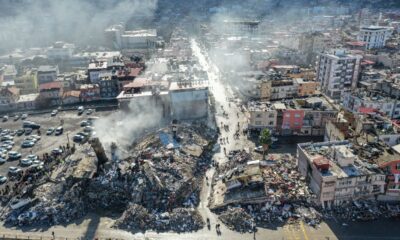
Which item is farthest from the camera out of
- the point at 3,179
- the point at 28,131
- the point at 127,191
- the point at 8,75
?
the point at 8,75

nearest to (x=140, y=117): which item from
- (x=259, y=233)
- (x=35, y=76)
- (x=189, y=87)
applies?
(x=189, y=87)

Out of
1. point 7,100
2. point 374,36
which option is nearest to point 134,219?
point 7,100

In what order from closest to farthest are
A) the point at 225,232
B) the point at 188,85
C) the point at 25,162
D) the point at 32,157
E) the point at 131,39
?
the point at 225,232 < the point at 25,162 < the point at 32,157 < the point at 188,85 < the point at 131,39

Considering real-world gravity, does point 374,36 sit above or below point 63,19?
below

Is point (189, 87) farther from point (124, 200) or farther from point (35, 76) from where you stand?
point (35, 76)

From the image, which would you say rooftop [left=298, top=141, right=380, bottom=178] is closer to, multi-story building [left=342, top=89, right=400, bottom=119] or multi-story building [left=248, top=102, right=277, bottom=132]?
multi-story building [left=248, top=102, right=277, bottom=132]

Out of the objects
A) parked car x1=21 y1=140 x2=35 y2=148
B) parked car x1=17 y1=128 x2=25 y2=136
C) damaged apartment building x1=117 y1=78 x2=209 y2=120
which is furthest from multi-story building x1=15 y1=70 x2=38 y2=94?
damaged apartment building x1=117 y1=78 x2=209 y2=120

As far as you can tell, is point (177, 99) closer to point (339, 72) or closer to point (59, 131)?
point (59, 131)
